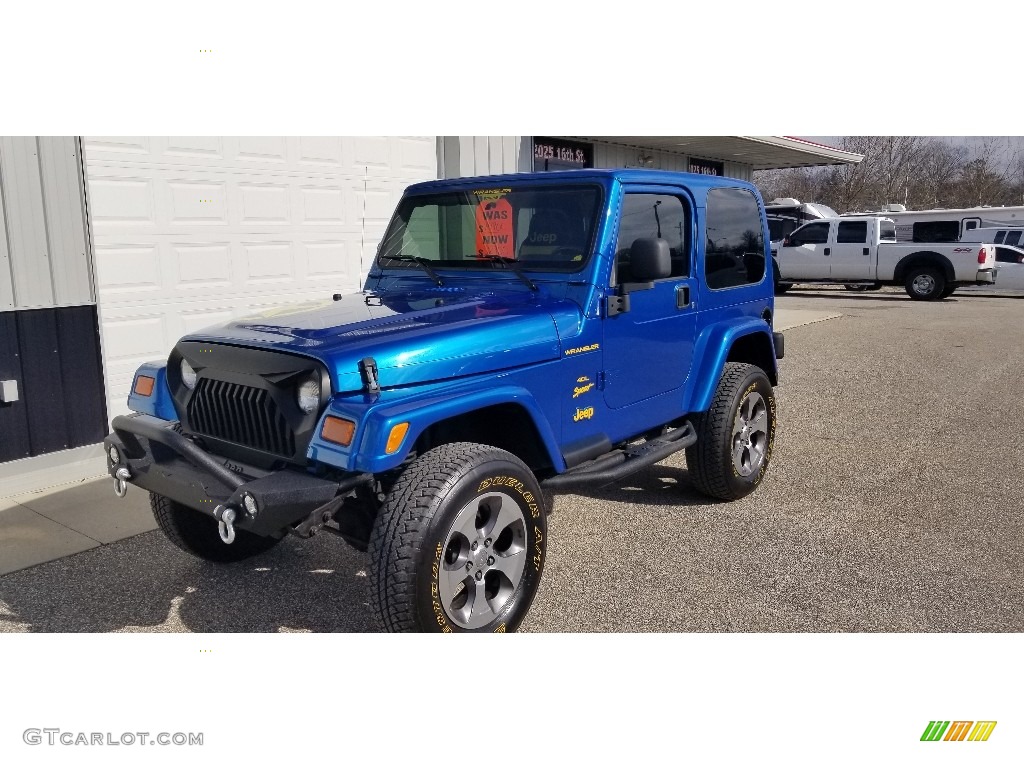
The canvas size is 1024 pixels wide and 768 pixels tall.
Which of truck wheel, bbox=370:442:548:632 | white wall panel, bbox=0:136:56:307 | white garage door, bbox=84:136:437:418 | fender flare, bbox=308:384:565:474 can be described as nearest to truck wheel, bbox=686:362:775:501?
truck wheel, bbox=370:442:548:632

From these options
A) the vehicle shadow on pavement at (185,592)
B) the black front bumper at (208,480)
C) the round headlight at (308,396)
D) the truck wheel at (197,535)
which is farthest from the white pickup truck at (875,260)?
the black front bumper at (208,480)

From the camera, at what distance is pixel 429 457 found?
3121 millimetres

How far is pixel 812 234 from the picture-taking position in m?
19.6

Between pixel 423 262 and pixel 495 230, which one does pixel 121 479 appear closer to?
pixel 423 262

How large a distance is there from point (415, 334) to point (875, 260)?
18386 millimetres

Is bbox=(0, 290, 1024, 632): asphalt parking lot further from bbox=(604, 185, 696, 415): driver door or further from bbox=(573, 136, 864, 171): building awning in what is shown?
bbox=(573, 136, 864, 171): building awning

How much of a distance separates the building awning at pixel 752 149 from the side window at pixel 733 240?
6138 millimetres

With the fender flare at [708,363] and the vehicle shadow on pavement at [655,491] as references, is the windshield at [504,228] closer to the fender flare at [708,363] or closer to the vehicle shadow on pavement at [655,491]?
the fender flare at [708,363]

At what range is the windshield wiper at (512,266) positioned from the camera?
400cm

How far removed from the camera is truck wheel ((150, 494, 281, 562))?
397 cm

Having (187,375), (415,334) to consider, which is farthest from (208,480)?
Answer: (415,334)

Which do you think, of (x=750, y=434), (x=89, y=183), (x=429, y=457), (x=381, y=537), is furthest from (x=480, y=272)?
(x=89, y=183)
